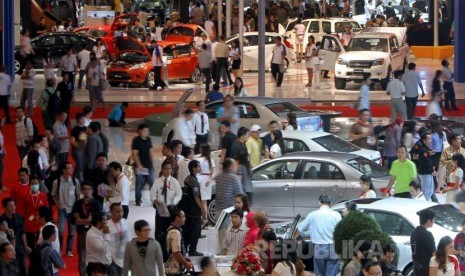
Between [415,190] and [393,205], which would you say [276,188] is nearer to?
[415,190]

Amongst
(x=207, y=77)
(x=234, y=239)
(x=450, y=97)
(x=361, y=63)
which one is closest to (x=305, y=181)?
(x=234, y=239)

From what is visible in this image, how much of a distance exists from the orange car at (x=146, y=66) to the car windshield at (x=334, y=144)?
1593 cm

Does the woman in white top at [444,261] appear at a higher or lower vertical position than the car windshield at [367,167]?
lower

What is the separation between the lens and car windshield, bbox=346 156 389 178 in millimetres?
20453

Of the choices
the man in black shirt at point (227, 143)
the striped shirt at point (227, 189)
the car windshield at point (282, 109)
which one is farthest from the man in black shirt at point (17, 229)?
the car windshield at point (282, 109)

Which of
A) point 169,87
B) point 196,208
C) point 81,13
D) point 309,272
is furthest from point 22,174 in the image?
point 81,13

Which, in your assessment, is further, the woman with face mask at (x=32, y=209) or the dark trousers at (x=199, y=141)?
the dark trousers at (x=199, y=141)

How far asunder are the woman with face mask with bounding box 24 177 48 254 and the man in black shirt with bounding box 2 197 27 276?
3.03 ft

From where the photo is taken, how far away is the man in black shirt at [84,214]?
57.1 ft

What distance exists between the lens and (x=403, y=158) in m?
20.0

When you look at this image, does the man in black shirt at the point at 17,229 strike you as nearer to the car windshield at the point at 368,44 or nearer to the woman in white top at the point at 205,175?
the woman in white top at the point at 205,175

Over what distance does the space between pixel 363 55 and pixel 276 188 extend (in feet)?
60.5

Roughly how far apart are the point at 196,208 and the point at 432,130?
5811 millimetres

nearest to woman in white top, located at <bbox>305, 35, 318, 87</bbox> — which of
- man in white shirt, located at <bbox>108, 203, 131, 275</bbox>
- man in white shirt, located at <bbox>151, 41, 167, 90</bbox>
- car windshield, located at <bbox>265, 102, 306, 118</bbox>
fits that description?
man in white shirt, located at <bbox>151, 41, 167, 90</bbox>
